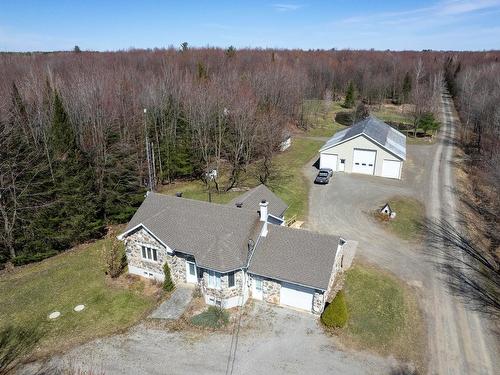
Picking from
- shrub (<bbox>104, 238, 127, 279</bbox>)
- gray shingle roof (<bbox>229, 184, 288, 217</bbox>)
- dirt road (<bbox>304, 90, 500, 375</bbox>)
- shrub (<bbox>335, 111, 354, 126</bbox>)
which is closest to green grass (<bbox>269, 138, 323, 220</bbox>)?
dirt road (<bbox>304, 90, 500, 375</bbox>)

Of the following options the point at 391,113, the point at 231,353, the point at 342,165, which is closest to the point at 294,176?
the point at 342,165

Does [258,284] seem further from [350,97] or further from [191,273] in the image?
[350,97]

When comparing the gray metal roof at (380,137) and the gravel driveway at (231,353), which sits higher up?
the gray metal roof at (380,137)

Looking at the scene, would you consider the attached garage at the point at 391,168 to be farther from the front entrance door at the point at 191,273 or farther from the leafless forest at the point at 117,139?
the front entrance door at the point at 191,273

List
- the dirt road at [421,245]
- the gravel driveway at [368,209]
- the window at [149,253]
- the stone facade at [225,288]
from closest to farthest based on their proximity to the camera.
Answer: the dirt road at [421,245] → the stone facade at [225,288] → the window at [149,253] → the gravel driveway at [368,209]

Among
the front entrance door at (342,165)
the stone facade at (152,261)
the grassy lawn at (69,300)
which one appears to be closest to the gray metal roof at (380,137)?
the front entrance door at (342,165)

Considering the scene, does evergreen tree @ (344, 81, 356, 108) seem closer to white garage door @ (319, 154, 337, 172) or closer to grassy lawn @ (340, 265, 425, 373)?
white garage door @ (319, 154, 337, 172)

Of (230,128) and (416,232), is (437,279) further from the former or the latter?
(230,128)
